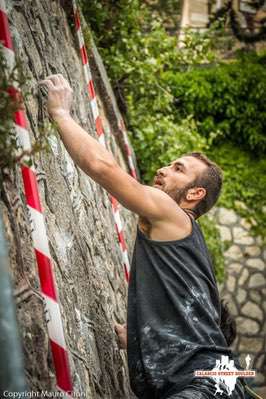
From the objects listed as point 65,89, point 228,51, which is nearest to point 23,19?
point 65,89

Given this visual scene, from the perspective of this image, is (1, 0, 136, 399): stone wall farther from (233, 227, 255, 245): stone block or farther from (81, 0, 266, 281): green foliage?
(233, 227, 255, 245): stone block

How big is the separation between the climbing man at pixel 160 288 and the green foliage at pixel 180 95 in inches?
149

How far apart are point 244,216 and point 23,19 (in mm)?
6699

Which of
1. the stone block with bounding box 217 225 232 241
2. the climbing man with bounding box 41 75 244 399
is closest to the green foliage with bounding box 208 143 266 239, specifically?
the stone block with bounding box 217 225 232 241

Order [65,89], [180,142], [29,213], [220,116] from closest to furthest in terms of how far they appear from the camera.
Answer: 1. [29,213]
2. [65,89]
3. [180,142]
4. [220,116]

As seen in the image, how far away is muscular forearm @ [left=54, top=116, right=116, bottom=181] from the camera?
89.7 inches

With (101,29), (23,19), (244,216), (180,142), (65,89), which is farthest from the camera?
(244,216)

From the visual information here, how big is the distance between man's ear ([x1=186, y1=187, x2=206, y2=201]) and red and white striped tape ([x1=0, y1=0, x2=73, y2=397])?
1.07 m

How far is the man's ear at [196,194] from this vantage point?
2904 mm

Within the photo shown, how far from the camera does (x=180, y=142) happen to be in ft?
24.1

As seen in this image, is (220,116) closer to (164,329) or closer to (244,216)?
(244,216)

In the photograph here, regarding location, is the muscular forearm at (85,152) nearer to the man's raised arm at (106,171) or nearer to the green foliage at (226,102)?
the man's raised arm at (106,171)

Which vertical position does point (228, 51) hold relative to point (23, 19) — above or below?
above

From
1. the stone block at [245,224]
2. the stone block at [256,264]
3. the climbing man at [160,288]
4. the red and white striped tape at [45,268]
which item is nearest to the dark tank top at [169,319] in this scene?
the climbing man at [160,288]
